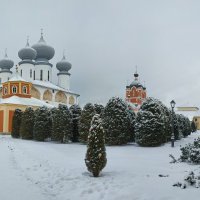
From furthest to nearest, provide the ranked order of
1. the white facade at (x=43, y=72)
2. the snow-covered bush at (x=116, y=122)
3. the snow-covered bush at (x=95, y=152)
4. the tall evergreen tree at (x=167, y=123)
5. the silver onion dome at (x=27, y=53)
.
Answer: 1. the white facade at (x=43, y=72)
2. the silver onion dome at (x=27, y=53)
3. the tall evergreen tree at (x=167, y=123)
4. the snow-covered bush at (x=116, y=122)
5. the snow-covered bush at (x=95, y=152)

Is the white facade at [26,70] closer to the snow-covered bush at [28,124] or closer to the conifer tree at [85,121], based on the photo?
the snow-covered bush at [28,124]

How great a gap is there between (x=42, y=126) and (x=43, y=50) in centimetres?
3859

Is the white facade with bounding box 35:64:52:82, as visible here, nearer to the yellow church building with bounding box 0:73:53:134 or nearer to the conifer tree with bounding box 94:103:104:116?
the yellow church building with bounding box 0:73:53:134

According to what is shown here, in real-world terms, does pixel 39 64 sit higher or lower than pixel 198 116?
higher

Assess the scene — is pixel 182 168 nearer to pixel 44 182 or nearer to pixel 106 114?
pixel 44 182

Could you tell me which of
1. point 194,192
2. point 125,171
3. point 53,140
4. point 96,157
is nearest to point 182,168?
point 125,171

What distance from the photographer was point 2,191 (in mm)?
11195

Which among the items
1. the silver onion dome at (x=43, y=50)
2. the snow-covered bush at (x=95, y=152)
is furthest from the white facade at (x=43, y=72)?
the snow-covered bush at (x=95, y=152)

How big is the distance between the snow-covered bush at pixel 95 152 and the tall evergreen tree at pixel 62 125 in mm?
18337

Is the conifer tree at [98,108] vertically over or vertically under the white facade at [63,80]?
under

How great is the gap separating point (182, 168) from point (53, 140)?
21.7m

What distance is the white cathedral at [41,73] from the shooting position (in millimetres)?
66312

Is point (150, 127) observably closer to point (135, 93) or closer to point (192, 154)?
point (192, 154)

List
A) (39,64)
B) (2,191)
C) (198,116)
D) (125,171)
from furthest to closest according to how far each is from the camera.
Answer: (198,116), (39,64), (125,171), (2,191)
